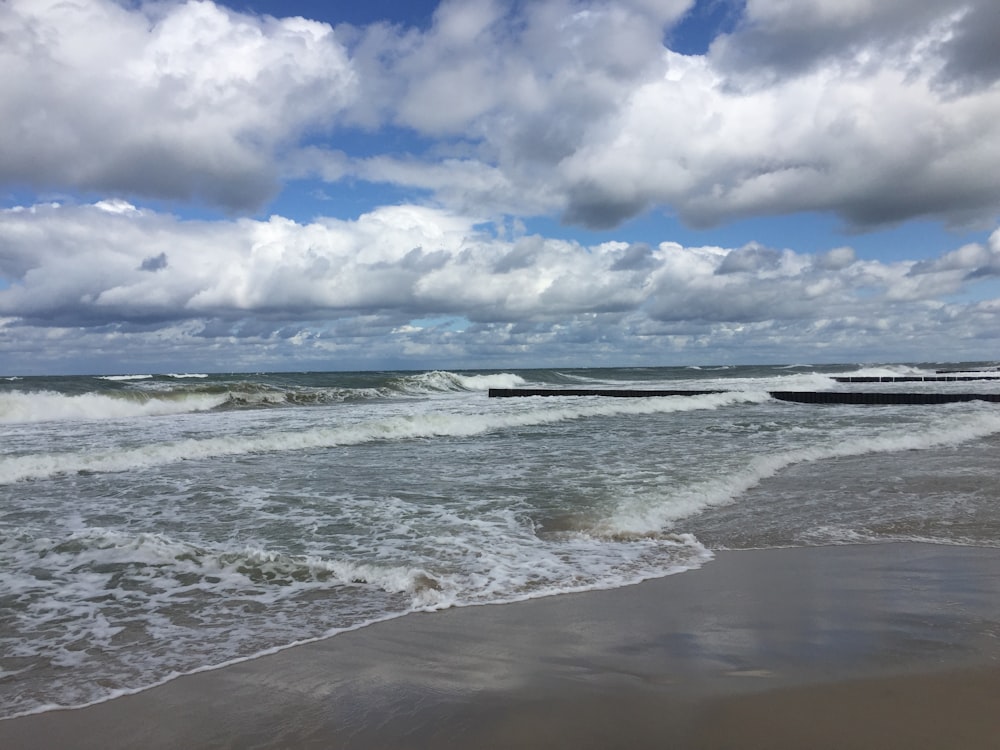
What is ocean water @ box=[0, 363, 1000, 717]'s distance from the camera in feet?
14.9

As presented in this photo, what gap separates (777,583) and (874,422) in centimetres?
1556

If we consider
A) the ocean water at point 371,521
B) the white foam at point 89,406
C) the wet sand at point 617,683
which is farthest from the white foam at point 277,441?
the white foam at point 89,406

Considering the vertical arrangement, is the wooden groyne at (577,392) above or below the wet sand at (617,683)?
above

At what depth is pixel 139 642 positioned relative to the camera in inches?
168

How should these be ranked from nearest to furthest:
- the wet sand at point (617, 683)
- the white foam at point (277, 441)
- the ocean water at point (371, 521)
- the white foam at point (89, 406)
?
the wet sand at point (617, 683)
the ocean water at point (371, 521)
the white foam at point (277, 441)
the white foam at point (89, 406)

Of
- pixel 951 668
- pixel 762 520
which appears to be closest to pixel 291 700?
pixel 951 668

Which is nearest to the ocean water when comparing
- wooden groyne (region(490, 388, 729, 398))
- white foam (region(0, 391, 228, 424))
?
white foam (region(0, 391, 228, 424))

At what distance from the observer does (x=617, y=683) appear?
3.39 m

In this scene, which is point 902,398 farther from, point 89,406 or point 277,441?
point 89,406

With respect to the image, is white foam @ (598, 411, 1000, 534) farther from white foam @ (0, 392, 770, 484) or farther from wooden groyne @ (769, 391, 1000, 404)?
wooden groyne @ (769, 391, 1000, 404)

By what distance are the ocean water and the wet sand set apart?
42cm

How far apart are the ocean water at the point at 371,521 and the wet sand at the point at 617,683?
42 centimetres

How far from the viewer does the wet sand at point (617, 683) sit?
2920 mm

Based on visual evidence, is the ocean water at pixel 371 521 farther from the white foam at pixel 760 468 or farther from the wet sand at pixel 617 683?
the wet sand at pixel 617 683
